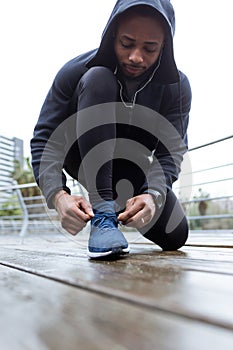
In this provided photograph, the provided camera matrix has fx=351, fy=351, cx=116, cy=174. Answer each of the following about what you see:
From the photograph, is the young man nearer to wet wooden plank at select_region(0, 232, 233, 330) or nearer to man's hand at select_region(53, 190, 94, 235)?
man's hand at select_region(53, 190, 94, 235)

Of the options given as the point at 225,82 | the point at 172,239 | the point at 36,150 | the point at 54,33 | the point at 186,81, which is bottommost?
the point at 172,239

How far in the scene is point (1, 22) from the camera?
5.21 m

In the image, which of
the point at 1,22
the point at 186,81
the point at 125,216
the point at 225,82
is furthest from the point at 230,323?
the point at 1,22

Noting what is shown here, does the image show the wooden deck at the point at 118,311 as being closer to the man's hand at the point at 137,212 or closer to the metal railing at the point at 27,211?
the man's hand at the point at 137,212

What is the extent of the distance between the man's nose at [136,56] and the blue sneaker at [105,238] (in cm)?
37

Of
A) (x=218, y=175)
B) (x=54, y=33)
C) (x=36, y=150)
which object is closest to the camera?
(x=36, y=150)

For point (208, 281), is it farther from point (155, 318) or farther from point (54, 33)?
point (54, 33)

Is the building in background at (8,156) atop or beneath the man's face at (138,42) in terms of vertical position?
atop

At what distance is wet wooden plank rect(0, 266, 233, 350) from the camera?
231 millimetres

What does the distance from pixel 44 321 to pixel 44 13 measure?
5393 millimetres

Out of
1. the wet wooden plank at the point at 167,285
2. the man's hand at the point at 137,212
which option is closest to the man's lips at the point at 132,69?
the man's hand at the point at 137,212

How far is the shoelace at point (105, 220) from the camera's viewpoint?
28.6 inches

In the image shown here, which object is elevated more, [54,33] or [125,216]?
[54,33]

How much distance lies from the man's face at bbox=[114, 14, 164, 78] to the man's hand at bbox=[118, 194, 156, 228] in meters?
0.33
